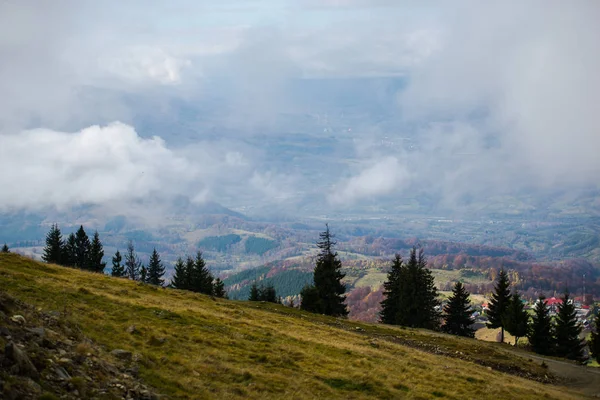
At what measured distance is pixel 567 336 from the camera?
7169 centimetres

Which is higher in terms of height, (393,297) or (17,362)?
(17,362)

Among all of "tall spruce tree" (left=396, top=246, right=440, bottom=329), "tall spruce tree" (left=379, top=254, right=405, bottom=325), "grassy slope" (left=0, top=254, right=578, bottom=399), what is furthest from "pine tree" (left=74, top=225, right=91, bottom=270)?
"grassy slope" (left=0, top=254, right=578, bottom=399)

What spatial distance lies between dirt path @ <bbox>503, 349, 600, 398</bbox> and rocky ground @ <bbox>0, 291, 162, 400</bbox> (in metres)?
36.1

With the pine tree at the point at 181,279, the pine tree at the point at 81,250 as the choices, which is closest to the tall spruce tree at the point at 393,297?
the pine tree at the point at 181,279

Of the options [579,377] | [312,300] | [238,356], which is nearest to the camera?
[238,356]

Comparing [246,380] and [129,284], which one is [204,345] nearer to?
[246,380]

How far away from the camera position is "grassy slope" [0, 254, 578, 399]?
20031 millimetres

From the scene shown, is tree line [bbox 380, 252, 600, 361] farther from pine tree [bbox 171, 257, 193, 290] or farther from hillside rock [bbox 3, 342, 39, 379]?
hillside rock [bbox 3, 342, 39, 379]

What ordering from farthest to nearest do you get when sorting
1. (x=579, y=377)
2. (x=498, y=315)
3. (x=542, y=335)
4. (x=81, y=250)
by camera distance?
1. (x=81, y=250)
2. (x=498, y=315)
3. (x=542, y=335)
4. (x=579, y=377)

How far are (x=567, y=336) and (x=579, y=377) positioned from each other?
32.2 m

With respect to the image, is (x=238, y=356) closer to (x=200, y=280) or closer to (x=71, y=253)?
(x=200, y=280)

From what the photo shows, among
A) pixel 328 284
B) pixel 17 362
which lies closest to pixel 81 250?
pixel 328 284

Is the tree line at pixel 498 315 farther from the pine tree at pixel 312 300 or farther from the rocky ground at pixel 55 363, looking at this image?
the rocky ground at pixel 55 363

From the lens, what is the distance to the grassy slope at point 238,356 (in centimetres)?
2003
